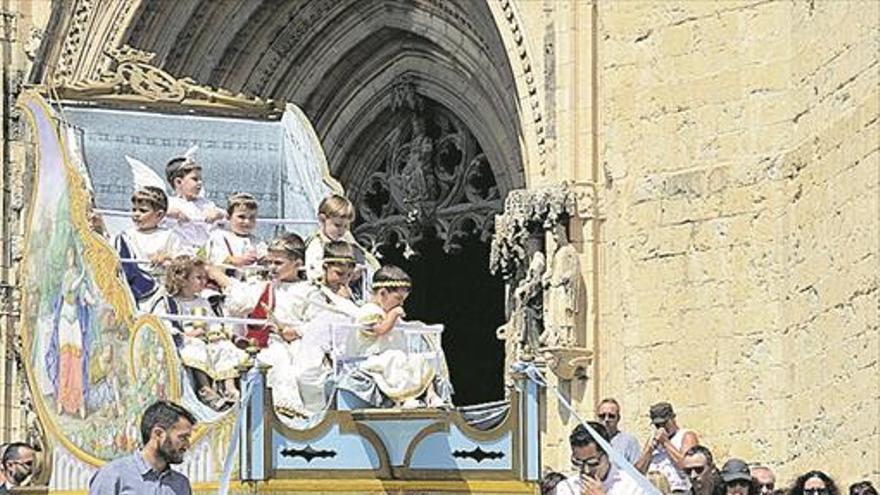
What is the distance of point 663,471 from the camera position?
16.1 m

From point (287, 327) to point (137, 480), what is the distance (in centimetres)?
292

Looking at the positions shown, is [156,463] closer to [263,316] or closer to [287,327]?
[287,327]

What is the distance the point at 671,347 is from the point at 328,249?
484 cm

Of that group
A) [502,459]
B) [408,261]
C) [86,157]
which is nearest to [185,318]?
[502,459]

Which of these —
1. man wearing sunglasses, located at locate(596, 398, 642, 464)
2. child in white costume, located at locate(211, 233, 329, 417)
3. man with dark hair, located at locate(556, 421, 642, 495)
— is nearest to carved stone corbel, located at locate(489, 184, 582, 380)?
man wearing sunglasses, located at locate(596, 398, 642, 464)

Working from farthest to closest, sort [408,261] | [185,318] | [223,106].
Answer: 1. [408,261]
2. [223,106]
3. [185,318]

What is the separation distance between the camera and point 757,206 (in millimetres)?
18844

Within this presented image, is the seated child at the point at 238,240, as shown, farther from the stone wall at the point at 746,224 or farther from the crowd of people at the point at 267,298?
the stone wall at the point at 746,224

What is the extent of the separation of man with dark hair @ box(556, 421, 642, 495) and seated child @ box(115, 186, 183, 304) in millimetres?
3084

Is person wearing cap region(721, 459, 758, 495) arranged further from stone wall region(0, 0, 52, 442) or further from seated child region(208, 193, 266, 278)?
stone wall region(0, 0, 52, 442)

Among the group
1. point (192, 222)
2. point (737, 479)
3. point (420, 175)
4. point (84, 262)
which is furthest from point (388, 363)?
point (420, 175)

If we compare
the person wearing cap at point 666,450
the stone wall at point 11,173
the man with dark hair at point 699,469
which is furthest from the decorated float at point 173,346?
the stone wall at point 11,173

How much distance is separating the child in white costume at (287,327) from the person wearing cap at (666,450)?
2254mm

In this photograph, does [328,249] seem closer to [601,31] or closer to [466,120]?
[601,31]
